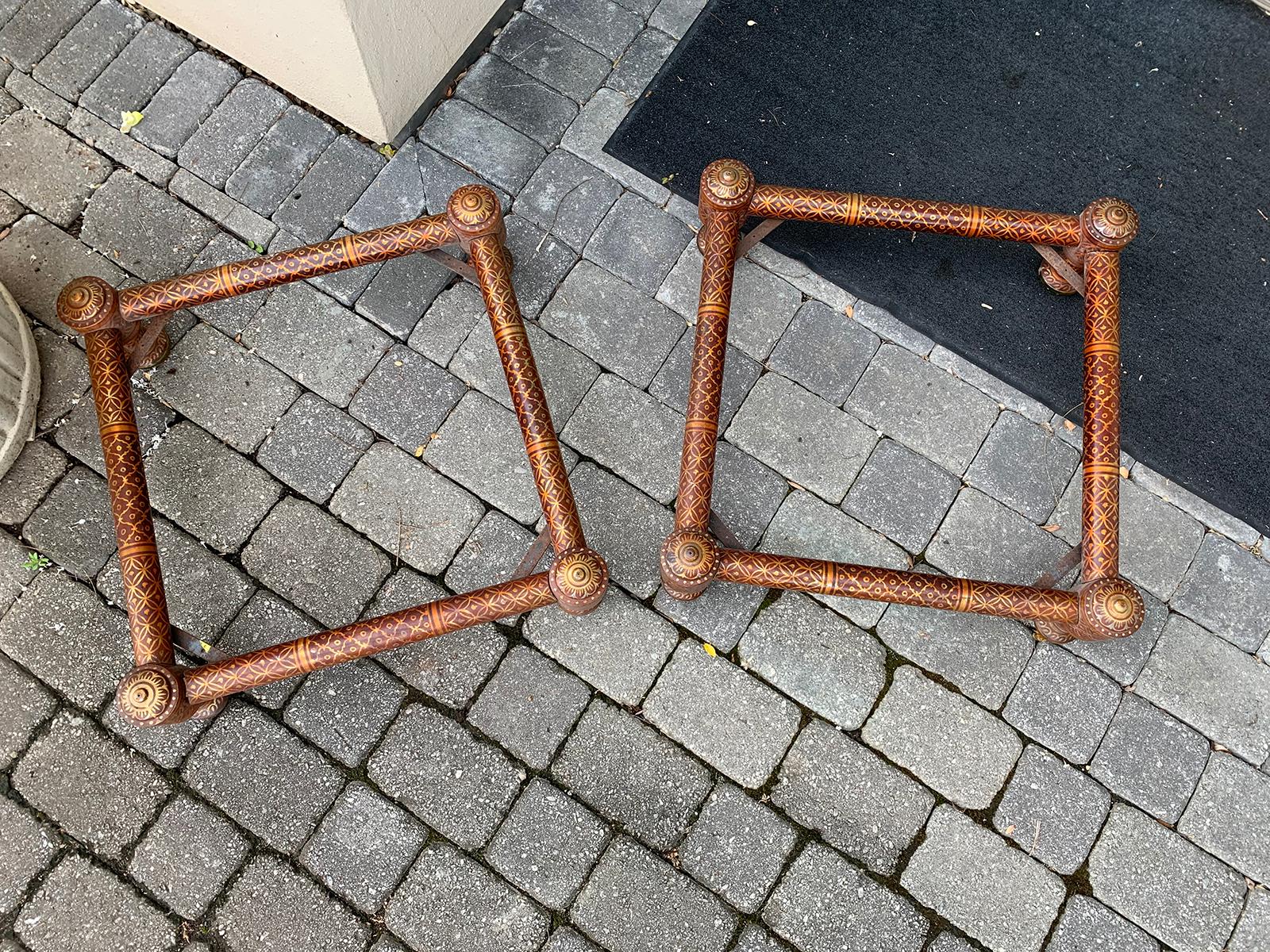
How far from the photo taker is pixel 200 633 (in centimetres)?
331

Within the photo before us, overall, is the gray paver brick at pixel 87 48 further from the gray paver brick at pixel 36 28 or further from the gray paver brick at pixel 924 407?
the gray paver brick at pixel 924 407

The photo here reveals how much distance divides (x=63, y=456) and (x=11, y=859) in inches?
53.0

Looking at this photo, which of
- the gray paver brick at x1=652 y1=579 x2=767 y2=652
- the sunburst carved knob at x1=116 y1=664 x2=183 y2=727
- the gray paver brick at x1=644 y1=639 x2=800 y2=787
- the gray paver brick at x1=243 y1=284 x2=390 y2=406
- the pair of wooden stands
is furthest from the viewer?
the gray paver brick at x1=243 y1=284 x2=390 y2=406

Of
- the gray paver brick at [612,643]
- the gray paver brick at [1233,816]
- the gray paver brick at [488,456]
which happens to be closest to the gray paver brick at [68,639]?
the gray paver brick at [488,456]

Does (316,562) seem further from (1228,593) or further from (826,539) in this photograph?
(1228,593)

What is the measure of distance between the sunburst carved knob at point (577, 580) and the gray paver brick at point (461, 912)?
99cm

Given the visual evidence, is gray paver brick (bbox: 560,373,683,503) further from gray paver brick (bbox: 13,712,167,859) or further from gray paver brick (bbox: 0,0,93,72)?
gray paver brick (bbox: 0,0,93,72)

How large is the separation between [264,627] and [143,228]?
63.7 inches

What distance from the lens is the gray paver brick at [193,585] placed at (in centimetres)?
332

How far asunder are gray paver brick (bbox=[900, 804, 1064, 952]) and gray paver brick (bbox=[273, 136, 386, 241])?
120 inches

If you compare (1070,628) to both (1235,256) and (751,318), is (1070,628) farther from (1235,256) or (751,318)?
(1235,256)

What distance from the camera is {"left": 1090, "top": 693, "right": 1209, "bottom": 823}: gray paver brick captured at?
10.5ft

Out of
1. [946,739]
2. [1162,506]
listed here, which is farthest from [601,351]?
[1162,506]

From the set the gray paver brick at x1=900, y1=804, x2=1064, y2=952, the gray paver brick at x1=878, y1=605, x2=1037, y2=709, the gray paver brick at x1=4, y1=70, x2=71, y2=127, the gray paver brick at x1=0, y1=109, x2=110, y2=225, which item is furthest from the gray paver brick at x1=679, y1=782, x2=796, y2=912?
the gray paver brick at x1=4, y1=70, x2=71, y2=127
